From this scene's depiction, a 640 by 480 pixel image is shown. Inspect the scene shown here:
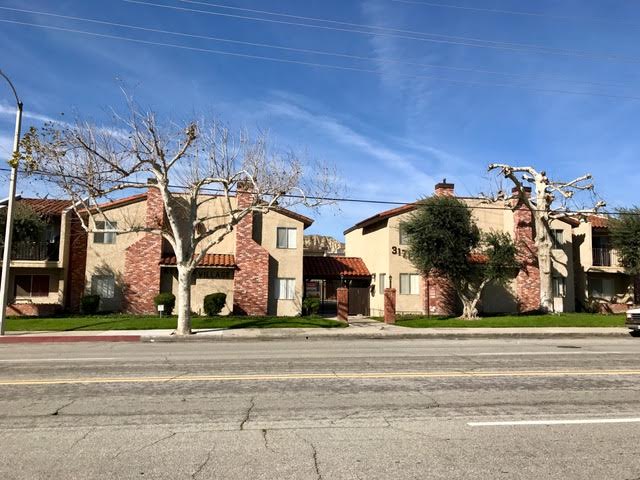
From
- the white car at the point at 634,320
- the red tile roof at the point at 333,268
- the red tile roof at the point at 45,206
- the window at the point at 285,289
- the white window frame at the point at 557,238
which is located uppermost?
the red tile roof at the point at 45,206

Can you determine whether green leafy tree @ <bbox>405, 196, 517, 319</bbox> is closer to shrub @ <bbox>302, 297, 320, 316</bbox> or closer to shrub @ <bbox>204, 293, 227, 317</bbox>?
shrub @ <bbox>302, 297, 320, 316</bbox>

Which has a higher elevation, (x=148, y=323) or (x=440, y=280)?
(x=440, y=280)

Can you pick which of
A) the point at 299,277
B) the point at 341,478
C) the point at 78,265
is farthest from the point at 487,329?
the point at 78,265

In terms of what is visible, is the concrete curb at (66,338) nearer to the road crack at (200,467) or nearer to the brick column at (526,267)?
the road crack at (200,467)

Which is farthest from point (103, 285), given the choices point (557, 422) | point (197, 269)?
point (557, 422)

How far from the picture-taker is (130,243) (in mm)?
27875

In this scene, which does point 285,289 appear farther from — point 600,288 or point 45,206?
point 600,288

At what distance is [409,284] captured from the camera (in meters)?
29.4

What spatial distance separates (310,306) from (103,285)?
10722 mm

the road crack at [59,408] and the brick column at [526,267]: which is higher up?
the brick column at [526,267]

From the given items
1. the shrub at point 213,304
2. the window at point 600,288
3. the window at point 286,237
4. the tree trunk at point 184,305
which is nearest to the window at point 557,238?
the window at point 600,288

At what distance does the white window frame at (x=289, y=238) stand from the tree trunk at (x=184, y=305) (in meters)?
9.93

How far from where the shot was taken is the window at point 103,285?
89.1 ft

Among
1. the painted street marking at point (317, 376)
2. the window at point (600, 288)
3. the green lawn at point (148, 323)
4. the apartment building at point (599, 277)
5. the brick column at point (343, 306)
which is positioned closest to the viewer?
the painted street marking at point (317, 376)
